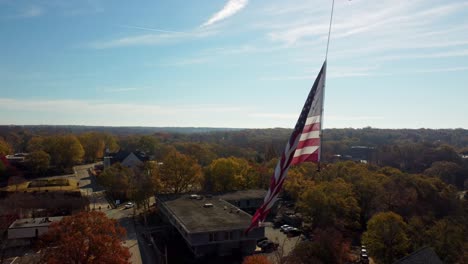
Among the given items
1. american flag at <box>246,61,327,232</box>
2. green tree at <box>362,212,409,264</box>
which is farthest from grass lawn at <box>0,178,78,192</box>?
american flag at <box>246,61,327,232</box>

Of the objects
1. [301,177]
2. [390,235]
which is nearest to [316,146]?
[390,235]

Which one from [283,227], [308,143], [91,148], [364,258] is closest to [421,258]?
[364,258]

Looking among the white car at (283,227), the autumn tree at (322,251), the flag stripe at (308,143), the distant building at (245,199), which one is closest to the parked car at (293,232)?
the white car at (283,227)

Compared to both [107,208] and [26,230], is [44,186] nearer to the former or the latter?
[107,208]

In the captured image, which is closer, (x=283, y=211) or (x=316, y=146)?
(x=316, y=146)

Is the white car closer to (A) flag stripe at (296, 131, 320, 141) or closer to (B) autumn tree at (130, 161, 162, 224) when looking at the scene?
(B) autumn tree at (130, 161, 162, 224)

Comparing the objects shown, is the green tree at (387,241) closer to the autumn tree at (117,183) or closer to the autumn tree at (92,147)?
the autumn tree at (117,183)

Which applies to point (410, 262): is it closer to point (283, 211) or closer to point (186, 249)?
point (186, 249)
